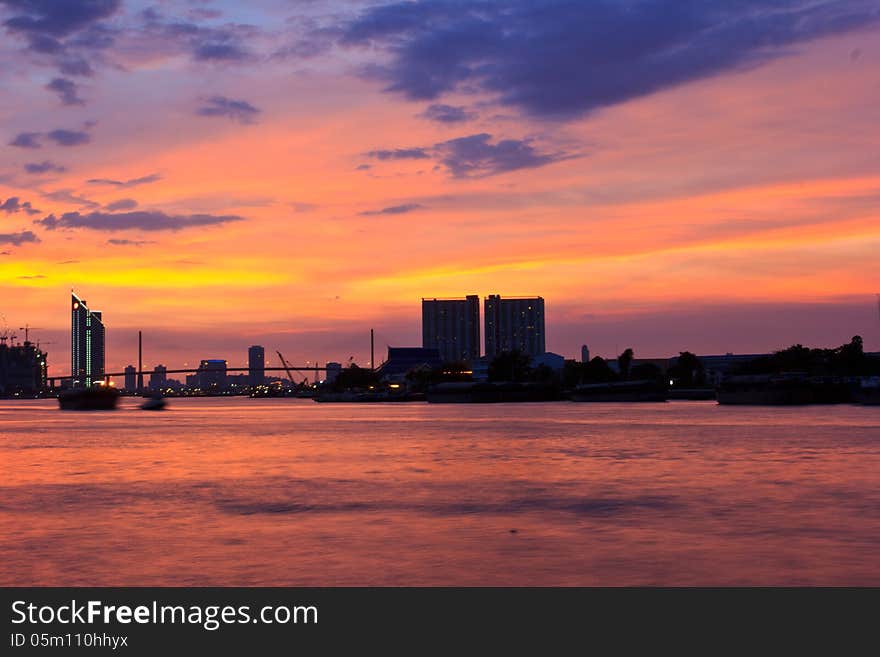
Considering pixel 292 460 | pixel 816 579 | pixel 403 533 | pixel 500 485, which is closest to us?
pixel 816 579

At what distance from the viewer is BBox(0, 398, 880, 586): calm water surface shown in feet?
71.3

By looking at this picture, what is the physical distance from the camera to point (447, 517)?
101 ft

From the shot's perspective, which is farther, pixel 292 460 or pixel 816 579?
pixel 292 460

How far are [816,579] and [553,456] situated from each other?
3744 centimetres

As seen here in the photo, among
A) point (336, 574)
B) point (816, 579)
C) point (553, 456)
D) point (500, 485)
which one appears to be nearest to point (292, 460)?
point (553, 456)

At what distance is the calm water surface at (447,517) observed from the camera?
2172 centimetres

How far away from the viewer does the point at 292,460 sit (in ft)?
184

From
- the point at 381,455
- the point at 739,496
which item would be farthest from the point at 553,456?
the point at 739,496

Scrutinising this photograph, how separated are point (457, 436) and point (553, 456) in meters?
25.0

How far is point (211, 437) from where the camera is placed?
282 feet
